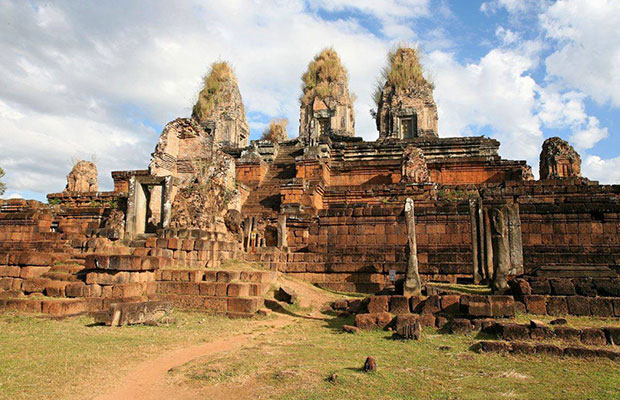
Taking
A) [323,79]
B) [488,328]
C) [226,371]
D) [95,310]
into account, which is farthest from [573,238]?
[323,79]

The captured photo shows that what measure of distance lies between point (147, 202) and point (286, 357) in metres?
10.7

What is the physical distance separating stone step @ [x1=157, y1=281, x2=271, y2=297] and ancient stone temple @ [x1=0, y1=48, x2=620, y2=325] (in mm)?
27

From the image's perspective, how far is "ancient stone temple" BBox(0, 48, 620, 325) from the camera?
31.8 feet

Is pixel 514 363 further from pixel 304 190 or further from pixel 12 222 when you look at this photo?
pixel 12 222

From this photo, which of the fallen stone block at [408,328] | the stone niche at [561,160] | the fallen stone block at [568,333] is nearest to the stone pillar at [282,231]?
the fallen stone block at [408,328]

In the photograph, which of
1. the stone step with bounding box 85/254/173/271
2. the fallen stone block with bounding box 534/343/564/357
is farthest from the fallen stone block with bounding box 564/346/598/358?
the stone step with bounding box 85/254/173/271

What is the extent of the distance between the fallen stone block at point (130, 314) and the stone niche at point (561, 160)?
18.8 meters

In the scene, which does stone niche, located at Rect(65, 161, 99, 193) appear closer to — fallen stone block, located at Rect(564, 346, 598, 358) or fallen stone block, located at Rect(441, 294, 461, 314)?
fallen stone block, located at Rect(441, 294, 461, 314)

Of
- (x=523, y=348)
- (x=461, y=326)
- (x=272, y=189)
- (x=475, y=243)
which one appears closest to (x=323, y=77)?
(x=272, y=189)

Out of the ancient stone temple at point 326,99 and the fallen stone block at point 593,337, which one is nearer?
the fallen stone block at point 593,337

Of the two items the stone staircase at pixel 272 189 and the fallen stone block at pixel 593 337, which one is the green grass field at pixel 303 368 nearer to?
the fallen stone block at pixel 593 337

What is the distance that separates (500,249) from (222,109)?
28398 mm

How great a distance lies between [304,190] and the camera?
18.4m

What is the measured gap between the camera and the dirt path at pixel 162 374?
4746mm
